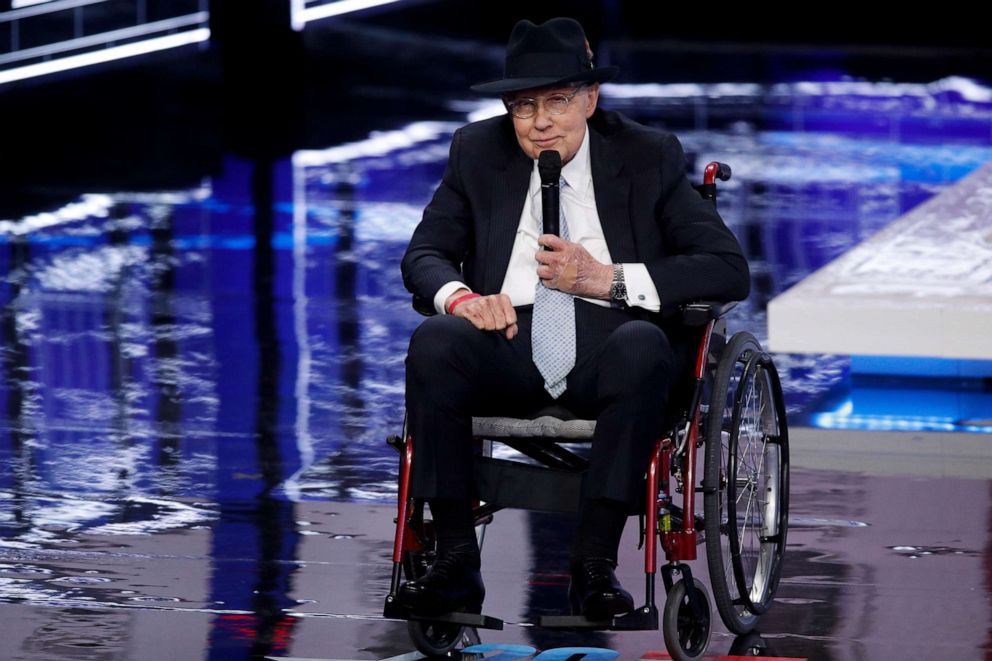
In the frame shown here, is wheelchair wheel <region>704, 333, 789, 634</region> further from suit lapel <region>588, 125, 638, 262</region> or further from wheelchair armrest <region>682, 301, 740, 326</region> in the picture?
suit lapel <region>588, 125, 638, 262</region>

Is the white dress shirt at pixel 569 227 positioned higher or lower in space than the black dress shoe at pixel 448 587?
higher

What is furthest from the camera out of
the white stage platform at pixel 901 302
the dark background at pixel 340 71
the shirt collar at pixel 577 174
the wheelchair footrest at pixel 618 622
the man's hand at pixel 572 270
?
the dark background at pixel 340 71

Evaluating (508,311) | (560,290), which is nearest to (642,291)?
(560,290)

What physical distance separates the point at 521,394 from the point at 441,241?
385 millimetres

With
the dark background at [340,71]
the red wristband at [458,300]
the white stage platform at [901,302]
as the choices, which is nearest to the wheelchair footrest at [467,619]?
the red wristband at [458,300]

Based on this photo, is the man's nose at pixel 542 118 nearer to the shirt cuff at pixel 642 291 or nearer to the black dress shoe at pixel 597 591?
the shirt cuff at pixel 642 291

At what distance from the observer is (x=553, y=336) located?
12.1ft

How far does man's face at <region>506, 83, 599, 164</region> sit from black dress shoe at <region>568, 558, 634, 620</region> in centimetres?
83

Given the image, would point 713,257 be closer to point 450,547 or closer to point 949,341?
point 450,547

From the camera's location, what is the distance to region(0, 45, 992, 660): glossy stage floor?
3914mm

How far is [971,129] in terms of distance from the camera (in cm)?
1221

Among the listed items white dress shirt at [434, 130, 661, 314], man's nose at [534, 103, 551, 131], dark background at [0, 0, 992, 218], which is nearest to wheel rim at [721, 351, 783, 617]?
white dress shirt at [434, 130, 661, 314]

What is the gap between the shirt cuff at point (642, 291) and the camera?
12.0 ft

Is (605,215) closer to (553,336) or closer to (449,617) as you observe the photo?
(553,336)
